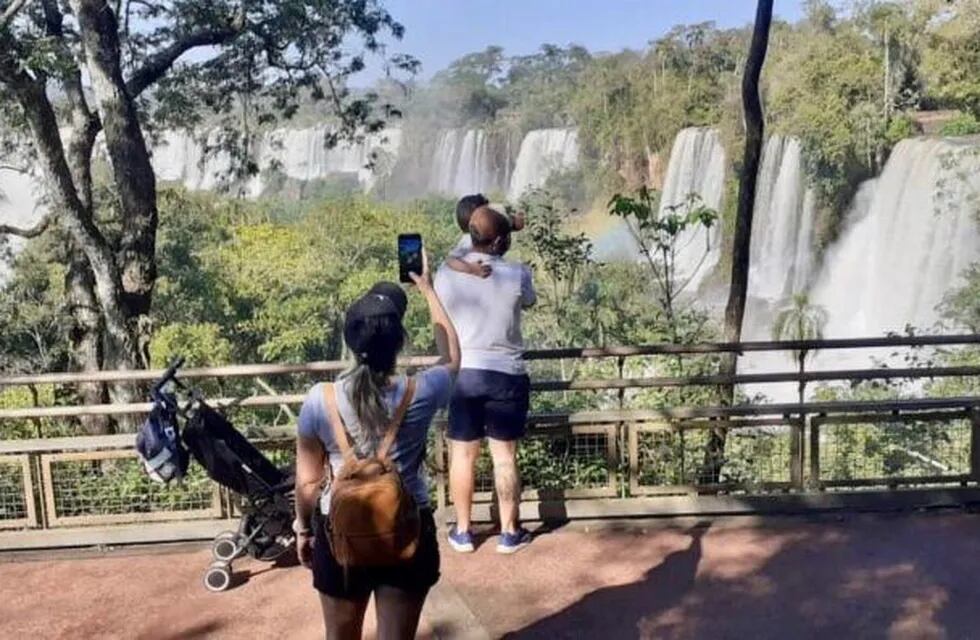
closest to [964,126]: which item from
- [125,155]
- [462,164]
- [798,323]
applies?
[798,323]

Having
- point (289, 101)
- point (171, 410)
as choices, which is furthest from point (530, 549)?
point (289, 101)

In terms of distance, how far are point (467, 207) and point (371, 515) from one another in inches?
68.5

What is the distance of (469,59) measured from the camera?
210 ft

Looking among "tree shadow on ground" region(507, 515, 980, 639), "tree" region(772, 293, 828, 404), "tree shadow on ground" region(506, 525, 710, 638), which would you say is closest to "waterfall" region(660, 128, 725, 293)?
"tree" region(772, 293, 828, 404)

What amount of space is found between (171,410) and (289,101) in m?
9.13

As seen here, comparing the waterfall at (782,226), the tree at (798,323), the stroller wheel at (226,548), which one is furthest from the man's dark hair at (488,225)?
the waterfall at (782,226)

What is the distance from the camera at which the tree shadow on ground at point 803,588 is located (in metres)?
3.31

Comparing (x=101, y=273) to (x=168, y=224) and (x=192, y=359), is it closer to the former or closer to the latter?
(x=192, y=359)

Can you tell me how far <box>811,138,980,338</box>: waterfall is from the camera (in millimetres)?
19938

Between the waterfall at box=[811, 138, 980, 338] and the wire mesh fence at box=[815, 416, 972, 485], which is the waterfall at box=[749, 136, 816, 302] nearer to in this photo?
the waterfall at box=[811, 138, 980, 338]

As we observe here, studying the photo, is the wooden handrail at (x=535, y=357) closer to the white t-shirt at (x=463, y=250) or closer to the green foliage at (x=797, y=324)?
the white t-shirt at (x=463, y=250)

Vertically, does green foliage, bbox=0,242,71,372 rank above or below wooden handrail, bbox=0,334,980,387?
below

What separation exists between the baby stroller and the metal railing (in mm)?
382

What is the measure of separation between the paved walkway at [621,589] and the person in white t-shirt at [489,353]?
437mm
